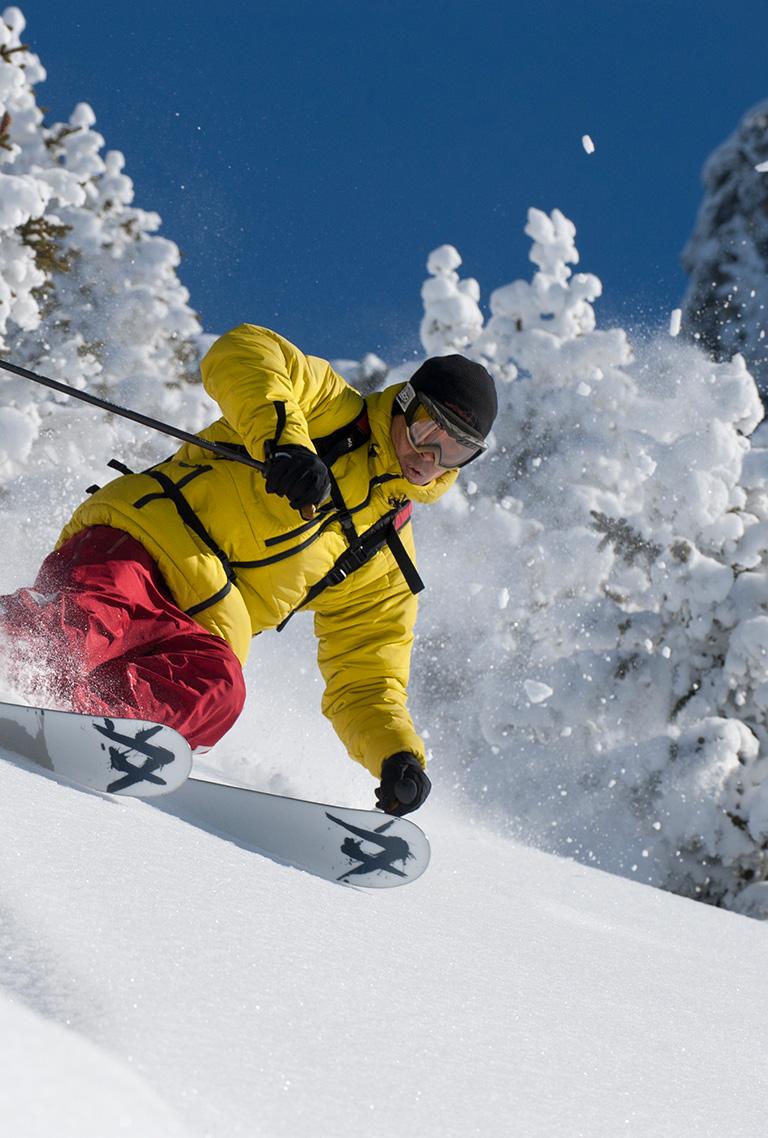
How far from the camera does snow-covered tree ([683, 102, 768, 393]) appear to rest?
17.9 meters

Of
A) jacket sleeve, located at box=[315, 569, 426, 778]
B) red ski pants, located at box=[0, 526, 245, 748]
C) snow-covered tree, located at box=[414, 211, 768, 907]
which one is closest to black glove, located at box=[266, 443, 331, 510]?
red ski pants, located at box=[0, 526, 245, 748]

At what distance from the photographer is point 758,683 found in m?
10.2

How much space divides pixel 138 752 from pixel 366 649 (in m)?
1.64

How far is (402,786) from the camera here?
10.6 feet

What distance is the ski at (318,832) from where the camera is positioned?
2541 millimetres

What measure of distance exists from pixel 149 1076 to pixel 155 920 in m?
0.43

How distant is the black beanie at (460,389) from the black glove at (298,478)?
69 cm

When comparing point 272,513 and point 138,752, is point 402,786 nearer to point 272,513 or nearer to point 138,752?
point 272,513

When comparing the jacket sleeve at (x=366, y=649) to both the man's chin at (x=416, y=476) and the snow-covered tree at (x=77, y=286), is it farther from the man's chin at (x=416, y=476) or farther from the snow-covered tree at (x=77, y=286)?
the snow-covered tree at (x=77, y=286)

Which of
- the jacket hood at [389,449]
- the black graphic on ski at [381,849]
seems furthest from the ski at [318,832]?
the jacket hood at [389,449]

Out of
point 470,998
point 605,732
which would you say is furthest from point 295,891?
point 605,732

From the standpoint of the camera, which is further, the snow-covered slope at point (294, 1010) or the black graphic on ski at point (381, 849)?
the black graphic on ski at point (381, 849)

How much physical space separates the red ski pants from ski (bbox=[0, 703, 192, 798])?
13.3 inches

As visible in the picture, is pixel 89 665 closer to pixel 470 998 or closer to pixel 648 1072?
pixel 470 998
